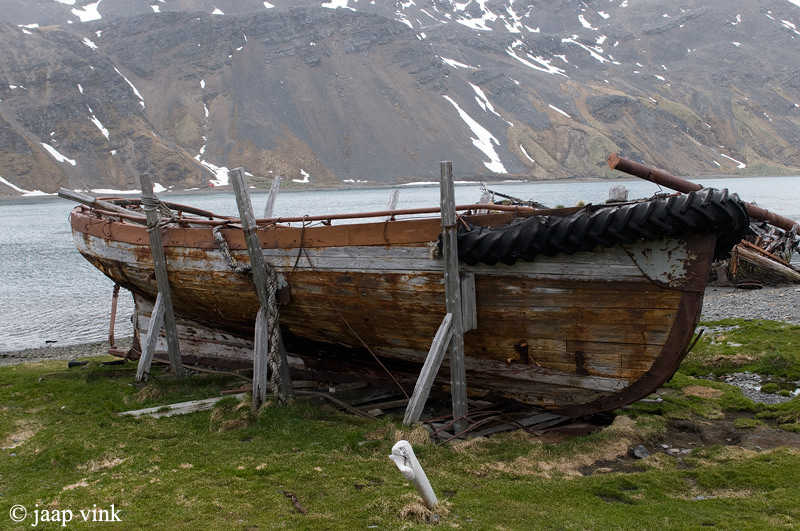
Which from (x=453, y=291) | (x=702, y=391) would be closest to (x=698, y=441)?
(x=702, y=391)

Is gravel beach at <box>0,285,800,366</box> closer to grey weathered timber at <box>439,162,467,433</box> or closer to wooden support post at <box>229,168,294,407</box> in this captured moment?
grey weathered timber at <box>439,162,467,433</box>

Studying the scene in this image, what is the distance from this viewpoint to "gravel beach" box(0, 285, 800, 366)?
50.2ft

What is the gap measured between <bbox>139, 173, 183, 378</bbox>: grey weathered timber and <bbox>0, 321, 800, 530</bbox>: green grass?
43.5 inches

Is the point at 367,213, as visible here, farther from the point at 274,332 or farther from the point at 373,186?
the point at 373,186

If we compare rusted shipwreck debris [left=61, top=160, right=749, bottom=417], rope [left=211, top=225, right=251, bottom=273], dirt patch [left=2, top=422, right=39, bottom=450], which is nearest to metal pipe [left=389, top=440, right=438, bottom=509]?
rusted shipwreck debris [left=61, top=160, right=749, bottom=417]

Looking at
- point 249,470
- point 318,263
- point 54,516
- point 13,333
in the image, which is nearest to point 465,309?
point 318,263

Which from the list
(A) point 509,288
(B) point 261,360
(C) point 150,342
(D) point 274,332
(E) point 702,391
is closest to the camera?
(A) point 509,288

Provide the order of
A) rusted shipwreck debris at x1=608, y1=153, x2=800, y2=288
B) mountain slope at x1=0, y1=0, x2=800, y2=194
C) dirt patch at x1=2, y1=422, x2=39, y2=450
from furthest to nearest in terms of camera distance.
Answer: mountain slope at x1=0, y1=0, x2=800, y2=194 → rusted shipwreck debris at x1=608, y1=153, x2=800, y2=288 → dirt patch at x1=2, y1=422, x2=39, y2=450

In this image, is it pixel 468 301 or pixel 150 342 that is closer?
pixel 468 301

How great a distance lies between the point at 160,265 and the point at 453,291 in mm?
5260

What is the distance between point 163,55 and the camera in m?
162

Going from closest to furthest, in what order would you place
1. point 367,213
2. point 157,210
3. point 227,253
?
1. point 367,213
2. point 227,253
3. point 157,210

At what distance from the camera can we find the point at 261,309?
30.1 feet

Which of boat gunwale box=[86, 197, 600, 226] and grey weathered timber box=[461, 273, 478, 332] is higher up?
boat gunwale box=[86, 197, 600, 226]
